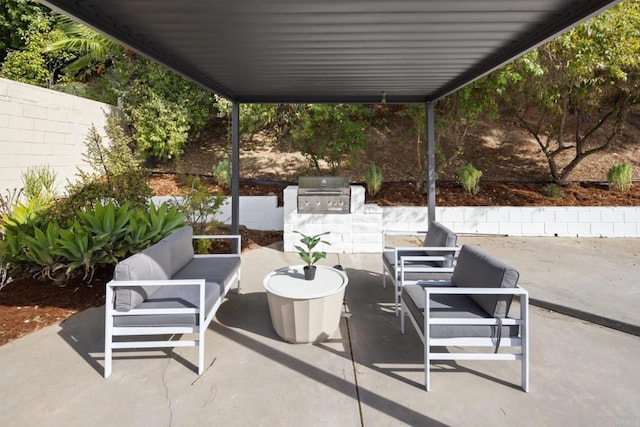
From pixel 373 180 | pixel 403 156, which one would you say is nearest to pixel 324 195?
pixel 373 180

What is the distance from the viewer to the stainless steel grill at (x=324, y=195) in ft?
18.2

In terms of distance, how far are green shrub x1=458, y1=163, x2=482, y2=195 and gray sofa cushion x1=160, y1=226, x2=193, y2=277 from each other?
623cm

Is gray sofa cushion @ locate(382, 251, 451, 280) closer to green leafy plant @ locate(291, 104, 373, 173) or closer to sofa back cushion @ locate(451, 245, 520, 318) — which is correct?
sofa back cushion @ locate(451, 245, 520, 318)

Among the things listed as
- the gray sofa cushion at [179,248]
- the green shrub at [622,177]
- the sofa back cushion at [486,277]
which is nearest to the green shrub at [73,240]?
the gray sofa cushion at [179,248]

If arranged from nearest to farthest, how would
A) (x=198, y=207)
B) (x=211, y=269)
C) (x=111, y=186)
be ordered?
(x=211, y=269) → (x=111, y=186) → (x=198, y=207)

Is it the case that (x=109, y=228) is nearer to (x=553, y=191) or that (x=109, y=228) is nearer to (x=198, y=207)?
(x=198, y=207)

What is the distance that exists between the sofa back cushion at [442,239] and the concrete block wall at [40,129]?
666 centimetres

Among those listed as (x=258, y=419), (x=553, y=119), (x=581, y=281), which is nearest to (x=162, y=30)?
(x=258, y=419)

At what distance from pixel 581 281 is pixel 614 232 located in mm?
3694

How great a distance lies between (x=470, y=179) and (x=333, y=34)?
5.72 m

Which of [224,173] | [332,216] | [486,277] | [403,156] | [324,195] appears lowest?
[486,277]

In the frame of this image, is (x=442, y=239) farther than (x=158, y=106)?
No

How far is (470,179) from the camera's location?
7480mm

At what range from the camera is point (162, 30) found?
283 centimetres
